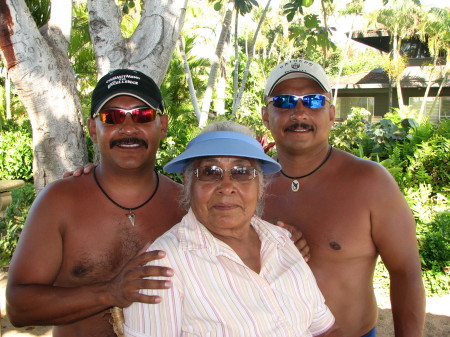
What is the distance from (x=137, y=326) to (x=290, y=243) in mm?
866

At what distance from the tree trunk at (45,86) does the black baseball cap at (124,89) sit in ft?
1.72

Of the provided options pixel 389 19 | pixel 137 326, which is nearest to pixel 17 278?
pixel 137 326

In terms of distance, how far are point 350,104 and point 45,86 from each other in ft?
80.8

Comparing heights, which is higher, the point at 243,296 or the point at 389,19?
the point at 389,19

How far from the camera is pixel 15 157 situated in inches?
492

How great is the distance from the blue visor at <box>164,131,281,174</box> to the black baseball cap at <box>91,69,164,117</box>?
0.47 m

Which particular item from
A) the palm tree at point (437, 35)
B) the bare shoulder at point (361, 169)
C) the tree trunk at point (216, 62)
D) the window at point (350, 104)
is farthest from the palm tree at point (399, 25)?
the bare shoulder at point (361, 169)

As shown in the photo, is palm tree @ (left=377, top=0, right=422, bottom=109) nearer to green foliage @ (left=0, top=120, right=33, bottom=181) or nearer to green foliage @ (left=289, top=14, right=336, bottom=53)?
green foliage @ (left=0, top=120, right=33, bottom=181)

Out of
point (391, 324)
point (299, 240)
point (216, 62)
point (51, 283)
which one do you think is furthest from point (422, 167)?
point (51, 283)

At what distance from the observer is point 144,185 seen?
2438 mm

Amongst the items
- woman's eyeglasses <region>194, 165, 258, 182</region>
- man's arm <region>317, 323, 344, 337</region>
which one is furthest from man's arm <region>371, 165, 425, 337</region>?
woman's eyeglasses <region>194, 165, 258, 182</region>

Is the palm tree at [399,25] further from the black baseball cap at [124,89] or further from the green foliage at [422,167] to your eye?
the black baseball cap at [124,89]

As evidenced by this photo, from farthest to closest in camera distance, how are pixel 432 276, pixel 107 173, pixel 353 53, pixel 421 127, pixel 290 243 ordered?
pixel 353 53 < pixel 421 127 < pixel 432 276 < pixel 107 173 < pixel 290 243

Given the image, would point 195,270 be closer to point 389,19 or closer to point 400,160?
point 400,160
